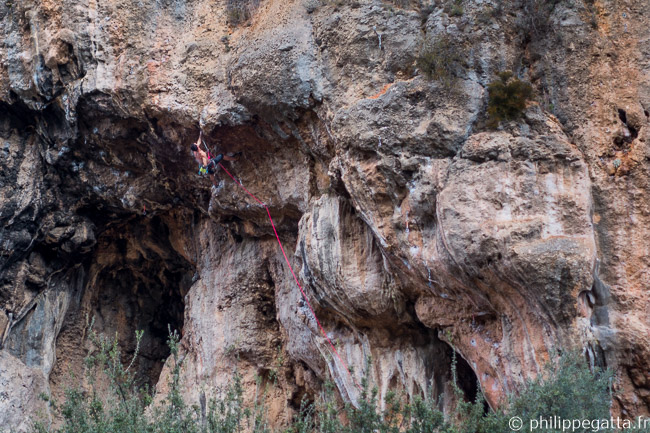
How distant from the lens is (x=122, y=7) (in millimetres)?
9227

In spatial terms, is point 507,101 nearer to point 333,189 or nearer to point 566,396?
point 333,189

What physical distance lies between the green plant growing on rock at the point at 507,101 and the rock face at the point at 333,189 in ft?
0.34

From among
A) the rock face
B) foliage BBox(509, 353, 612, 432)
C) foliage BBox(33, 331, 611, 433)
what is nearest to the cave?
the rock face

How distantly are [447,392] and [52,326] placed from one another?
6.23 meters

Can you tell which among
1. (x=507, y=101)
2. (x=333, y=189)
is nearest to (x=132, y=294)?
(x=333, y=189)

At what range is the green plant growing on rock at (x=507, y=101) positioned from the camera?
6930mm

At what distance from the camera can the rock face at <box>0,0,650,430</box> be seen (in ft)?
21.6

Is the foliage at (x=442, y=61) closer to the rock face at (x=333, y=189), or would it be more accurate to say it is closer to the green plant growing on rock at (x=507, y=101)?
the rock face at (x=333, y=189)

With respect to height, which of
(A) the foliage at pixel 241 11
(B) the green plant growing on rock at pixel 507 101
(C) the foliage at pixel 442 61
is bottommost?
(B) the green plant growing on rock at pixel 507 101

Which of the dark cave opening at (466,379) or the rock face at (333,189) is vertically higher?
the rock face at (333,189)

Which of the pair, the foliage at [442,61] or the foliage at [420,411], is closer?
the foliage at [420,411]

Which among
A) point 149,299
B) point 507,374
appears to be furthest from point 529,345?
point 149,299

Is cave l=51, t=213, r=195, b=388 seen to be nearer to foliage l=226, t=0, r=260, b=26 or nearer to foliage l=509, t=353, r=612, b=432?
foliage l=226, t=0, r=260, b=26

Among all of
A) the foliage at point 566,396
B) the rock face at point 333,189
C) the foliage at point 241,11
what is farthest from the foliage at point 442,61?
the foliage at point 566,396
